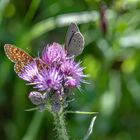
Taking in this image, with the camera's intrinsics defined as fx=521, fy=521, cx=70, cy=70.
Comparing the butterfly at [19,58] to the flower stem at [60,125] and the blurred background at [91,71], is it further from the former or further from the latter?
the blurred background at [91,71]

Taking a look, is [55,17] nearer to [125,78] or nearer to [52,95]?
[125,78]

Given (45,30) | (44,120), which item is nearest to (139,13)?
(45,30)

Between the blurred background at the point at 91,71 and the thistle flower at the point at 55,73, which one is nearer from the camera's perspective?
the thistle flower at the point at 55,73

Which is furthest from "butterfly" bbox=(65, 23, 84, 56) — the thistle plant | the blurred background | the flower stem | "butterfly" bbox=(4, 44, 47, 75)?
the blurred background

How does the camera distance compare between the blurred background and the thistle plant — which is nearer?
the thistle plant

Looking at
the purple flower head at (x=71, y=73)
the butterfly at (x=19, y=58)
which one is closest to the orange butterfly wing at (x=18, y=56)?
the butterfly at (x=19, y=58)

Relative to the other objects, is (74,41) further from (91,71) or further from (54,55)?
(91,71)

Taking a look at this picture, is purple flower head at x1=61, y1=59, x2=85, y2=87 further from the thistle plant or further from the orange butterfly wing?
the orange butterfly wing

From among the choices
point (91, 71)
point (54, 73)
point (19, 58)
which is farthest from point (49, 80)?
point (91, 71)
